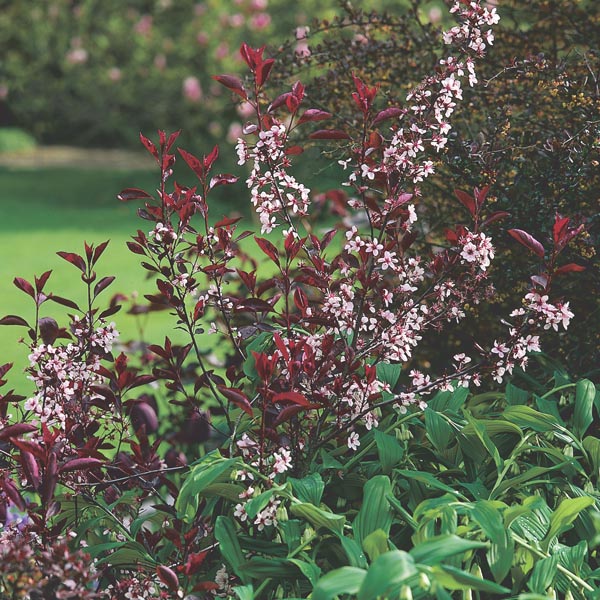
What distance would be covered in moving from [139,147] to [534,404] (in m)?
15.2

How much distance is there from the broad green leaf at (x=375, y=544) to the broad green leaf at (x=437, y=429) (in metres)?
0.41

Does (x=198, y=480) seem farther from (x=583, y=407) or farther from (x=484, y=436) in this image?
(x=583, y=407)

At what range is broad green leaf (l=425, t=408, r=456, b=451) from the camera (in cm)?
218

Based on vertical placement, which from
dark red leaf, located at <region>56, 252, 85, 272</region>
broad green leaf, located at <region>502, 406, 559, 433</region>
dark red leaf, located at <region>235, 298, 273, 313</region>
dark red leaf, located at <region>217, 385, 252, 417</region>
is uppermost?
dark red leaf, located at <region>56, 252, 85, 272</region>

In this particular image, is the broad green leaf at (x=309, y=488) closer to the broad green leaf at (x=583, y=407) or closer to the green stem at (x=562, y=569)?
the green stem at (x=562, y=569)

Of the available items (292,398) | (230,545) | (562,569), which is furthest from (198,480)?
(562,569)

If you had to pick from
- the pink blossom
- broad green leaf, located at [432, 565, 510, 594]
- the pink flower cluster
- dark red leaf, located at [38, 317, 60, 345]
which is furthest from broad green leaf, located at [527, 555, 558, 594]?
the pink blossom

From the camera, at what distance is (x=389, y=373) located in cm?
245

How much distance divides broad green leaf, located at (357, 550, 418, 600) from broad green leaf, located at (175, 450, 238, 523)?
533 mm

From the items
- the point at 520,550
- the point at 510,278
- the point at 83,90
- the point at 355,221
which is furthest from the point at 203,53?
the point at 520,550

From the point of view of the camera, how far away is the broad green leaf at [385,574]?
58.1 inches

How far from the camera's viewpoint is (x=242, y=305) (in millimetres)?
2307

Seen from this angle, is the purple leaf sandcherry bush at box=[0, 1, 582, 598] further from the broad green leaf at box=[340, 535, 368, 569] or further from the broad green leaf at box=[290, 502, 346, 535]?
A: the broad green leaf at box=[340, 535, 368, 569]

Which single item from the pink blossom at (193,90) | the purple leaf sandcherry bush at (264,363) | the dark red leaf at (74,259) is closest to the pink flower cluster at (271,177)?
the purple leaf sandcherry bush at (264,363)
